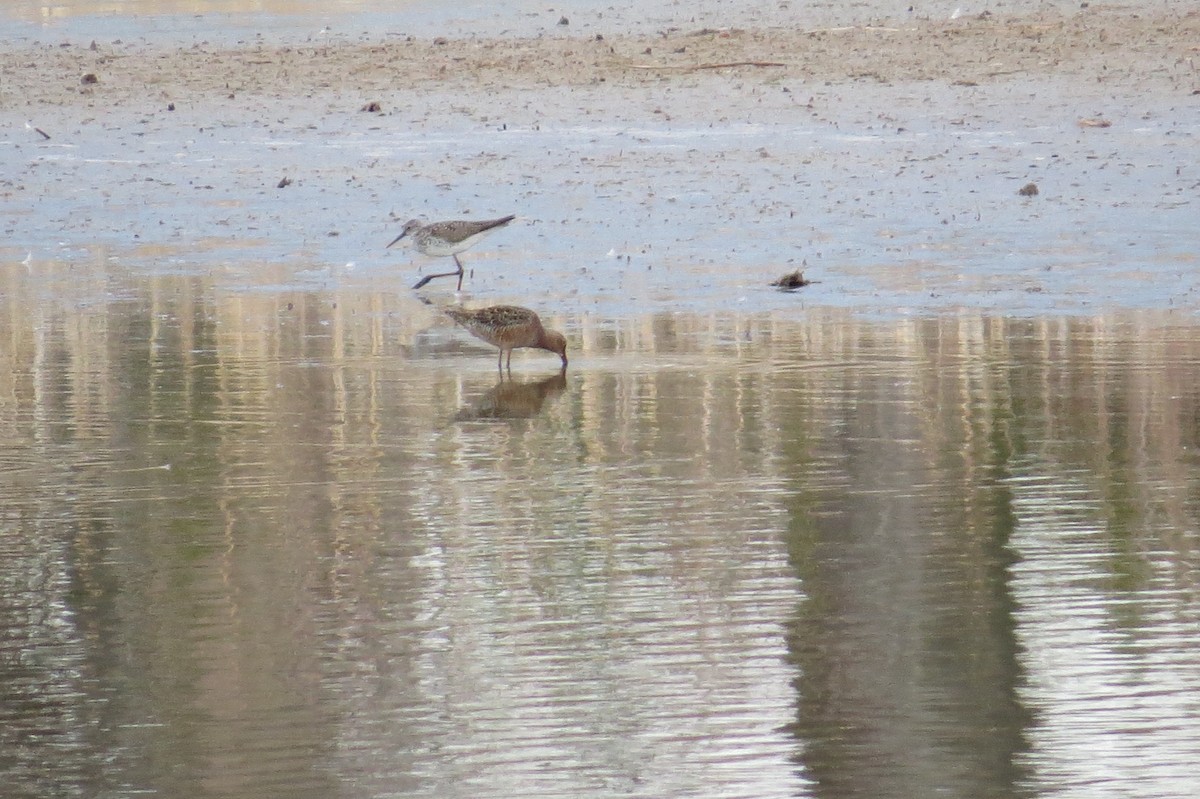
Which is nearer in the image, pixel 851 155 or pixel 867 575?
pixel 867 575

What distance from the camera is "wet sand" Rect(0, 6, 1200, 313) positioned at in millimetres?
13891

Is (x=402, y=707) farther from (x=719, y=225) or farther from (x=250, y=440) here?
(x=719, y=225)

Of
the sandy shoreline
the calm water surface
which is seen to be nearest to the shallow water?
the calm water surface

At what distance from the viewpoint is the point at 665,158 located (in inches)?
655

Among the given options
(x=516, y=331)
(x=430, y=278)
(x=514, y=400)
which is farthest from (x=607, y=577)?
(x=430, y=278)

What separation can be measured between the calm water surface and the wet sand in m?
3.30

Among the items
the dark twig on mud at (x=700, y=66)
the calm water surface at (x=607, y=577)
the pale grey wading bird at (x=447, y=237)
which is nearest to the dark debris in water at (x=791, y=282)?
the pale grey wading bird at (x=447, y=237)

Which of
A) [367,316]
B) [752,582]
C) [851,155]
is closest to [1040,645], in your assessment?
[752,582]

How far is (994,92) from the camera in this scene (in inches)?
706

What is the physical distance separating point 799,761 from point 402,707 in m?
1.01

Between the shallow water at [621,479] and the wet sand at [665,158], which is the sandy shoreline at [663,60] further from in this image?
the shallow water at [621,479]

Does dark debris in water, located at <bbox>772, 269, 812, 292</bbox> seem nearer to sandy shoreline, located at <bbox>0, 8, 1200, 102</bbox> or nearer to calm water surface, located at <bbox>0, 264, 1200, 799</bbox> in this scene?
calm water surface, located at <bbox>0, 264, 1200, 799</bbox>

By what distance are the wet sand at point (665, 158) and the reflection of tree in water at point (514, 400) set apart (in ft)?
8.50

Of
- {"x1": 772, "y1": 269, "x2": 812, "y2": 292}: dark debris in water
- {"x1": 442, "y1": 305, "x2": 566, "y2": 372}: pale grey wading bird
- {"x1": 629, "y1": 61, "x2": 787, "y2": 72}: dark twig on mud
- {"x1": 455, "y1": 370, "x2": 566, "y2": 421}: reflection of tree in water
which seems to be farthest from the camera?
{"x1": 629, "y1": 61, "x2": 787, "y2": 72}: dark twig on mud
